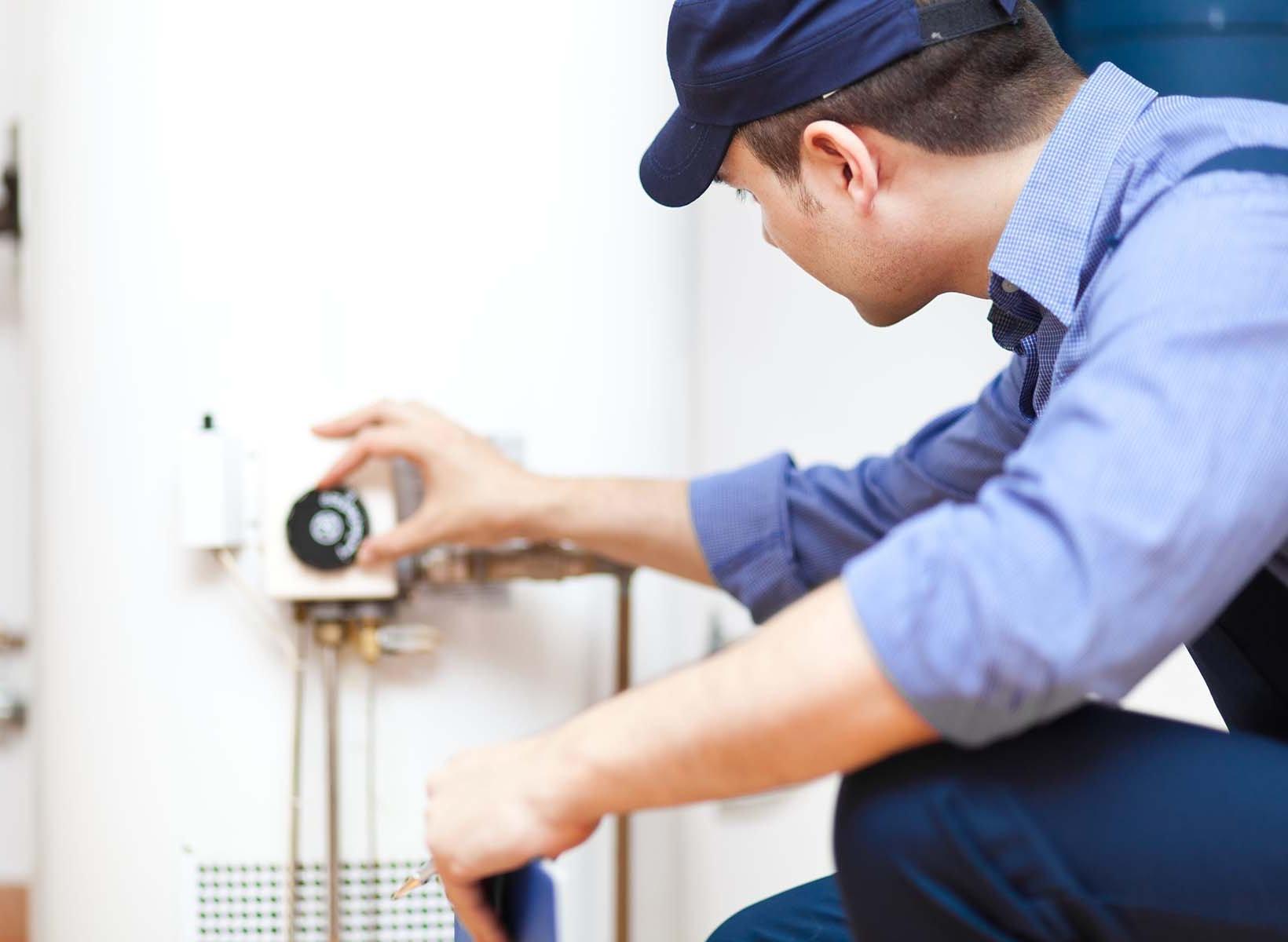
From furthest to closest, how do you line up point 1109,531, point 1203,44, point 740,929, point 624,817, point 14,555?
1. point 14,555
2. point 1203,44
3. point 624,817
4. point 740,929
5. point 1109,531

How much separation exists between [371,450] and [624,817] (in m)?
0.42

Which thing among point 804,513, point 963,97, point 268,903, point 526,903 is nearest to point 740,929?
point 526,903

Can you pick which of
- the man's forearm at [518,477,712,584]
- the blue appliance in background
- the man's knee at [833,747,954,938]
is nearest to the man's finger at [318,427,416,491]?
the man's forearm at [518,477,712,584]

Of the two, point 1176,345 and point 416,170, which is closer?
point 1176,345

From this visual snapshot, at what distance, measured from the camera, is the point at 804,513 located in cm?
117

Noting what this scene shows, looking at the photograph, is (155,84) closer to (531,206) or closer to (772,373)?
(531,206)

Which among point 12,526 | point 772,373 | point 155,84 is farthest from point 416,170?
point 12,526

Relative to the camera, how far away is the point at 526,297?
122 cm

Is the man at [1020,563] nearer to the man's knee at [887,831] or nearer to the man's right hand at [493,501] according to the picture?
the man's knee at [887,831]

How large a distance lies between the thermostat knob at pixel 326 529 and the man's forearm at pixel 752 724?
1.71 feet

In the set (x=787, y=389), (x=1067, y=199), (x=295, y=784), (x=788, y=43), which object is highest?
(x=788, y=43)

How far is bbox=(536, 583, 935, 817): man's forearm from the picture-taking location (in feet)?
2.02

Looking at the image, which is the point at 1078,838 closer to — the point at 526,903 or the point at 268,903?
the point at 526,903

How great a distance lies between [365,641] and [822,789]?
2.65 feet
